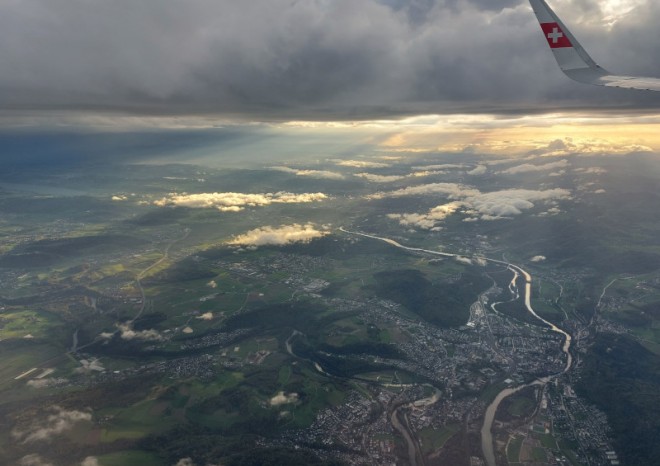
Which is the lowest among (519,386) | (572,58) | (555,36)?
(519,386)

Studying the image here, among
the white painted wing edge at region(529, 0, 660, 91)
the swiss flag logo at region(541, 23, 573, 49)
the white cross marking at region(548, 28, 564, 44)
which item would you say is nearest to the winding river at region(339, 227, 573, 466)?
the white painted wing edge at region(529, 0, 660, 91)

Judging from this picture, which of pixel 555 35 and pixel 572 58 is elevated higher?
pixel 555 35

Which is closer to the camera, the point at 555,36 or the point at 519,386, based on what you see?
the point at 555,36

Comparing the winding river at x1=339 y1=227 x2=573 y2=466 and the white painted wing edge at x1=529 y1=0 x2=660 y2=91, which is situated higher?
the white painted wing edge at x1=529 y1=0 x2=660 y2=91

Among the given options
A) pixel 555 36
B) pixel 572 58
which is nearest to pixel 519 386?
pixel 572 58

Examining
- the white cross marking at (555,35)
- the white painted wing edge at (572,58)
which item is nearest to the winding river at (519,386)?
the white painted wing edge at (572,58)

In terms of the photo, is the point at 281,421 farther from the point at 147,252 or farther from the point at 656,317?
the point at 147,252

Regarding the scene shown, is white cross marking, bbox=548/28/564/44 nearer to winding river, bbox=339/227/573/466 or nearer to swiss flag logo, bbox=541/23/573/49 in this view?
swiss flag logo, bbox=541/23/573/49

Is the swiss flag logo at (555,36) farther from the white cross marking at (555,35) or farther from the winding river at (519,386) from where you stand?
the winding river at (519,386)

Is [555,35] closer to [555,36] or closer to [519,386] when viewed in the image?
[555,36]
